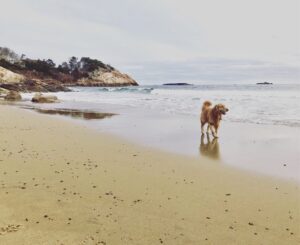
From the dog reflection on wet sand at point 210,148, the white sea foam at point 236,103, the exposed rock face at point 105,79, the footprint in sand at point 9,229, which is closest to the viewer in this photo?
the footprint in sand at point 9,229

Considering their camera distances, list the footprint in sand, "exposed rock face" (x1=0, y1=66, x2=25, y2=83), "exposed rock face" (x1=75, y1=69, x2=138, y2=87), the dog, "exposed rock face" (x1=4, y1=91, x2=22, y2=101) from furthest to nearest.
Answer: "exposed rock face" (x1=75, y1=69, x2=138, y2=87) → "exposed rock face" (x1=0, y1=66, x2=25, y2=83) → "exposed rock face" (x1=4, y1=91, x2=22, y2=101) → the dog → the footprint in sand

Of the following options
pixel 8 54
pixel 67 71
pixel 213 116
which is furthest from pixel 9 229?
pixel 67 71

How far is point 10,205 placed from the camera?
14.3 ft

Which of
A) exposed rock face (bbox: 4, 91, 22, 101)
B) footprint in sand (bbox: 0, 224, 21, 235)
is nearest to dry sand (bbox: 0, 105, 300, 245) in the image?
footprint in sand (bbox: 0, 224, 21, 235)

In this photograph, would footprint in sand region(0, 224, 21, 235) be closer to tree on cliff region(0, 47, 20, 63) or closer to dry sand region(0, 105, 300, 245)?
dry sand region(0, 105, 300, 245)

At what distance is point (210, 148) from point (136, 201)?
4.36 m

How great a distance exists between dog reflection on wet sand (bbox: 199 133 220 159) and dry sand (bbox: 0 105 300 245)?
0.81 m

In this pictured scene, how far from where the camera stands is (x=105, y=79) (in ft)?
375

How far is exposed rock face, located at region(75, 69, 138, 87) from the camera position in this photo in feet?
356

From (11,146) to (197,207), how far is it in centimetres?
505

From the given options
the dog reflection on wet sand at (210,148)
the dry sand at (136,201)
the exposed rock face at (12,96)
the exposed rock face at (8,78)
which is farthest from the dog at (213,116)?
the exposed rock face at (8,78)

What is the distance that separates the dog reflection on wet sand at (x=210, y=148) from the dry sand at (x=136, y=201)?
0.81m

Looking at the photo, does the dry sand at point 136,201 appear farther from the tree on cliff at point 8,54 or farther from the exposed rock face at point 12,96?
the tree on cliff at point 8,54

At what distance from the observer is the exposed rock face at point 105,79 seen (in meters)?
109
